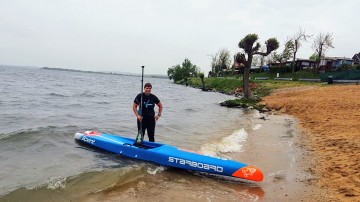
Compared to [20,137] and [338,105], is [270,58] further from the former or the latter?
[20,137]

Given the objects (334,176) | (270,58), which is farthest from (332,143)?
(270,58)

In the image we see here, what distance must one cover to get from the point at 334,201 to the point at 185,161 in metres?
3.51

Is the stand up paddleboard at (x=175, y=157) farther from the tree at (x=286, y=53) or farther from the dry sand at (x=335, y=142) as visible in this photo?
the tree at (x=286, y=53)

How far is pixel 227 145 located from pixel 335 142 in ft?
11.4

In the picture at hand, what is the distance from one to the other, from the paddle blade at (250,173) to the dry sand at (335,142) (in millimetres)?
1225

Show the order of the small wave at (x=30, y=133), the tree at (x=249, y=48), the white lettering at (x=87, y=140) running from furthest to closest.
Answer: the tree at (x=249, y=48) < the small wave at (x=30, y=133) < the white lettering at (x=87, y=140)

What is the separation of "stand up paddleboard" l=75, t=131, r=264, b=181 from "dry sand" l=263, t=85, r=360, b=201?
162 centimetres

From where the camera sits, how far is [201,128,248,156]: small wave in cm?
1084

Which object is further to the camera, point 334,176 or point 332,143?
point 332,143

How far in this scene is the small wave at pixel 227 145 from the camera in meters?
10.8

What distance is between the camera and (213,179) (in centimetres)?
789

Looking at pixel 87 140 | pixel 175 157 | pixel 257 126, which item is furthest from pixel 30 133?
pixel 257 126

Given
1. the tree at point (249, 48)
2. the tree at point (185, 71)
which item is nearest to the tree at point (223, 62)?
the tree at point (185, 71)

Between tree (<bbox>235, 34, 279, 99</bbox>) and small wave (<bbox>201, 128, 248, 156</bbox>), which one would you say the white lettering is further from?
tree (<bbox>235, 34, 279, 99</bbox>)
